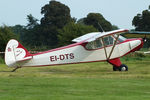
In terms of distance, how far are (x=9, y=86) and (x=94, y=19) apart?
2507 inches

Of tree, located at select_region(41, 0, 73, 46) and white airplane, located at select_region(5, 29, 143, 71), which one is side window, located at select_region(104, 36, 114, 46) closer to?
white airplane, located at select_region(5, 29, 143, 71)

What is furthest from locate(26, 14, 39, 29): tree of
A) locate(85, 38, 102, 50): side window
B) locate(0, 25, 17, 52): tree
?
locate(85, 38, 102, 50): side window

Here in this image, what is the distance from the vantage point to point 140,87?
10.7 metres

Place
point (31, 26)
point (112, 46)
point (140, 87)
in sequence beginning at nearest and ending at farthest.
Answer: point (140, 87)
point (112, 46)
point (31, 26)

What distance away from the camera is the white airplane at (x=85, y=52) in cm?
1689

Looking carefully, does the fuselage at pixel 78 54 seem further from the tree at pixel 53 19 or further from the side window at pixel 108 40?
the tree at pixel 53 19

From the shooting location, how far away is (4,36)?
34.9 metres

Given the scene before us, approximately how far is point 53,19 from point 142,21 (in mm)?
18432

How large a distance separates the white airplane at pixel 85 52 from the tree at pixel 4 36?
17407 mm

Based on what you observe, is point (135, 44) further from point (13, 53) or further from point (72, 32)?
point (72, 32)

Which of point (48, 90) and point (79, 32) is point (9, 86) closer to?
point (48, 90)

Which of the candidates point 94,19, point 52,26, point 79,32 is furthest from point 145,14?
point 79,32

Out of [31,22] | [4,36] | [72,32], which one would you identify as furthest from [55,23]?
[4,36]

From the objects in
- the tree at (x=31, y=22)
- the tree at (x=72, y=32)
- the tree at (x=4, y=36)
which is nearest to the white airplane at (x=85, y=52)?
the tree at (x=4, y=36)
